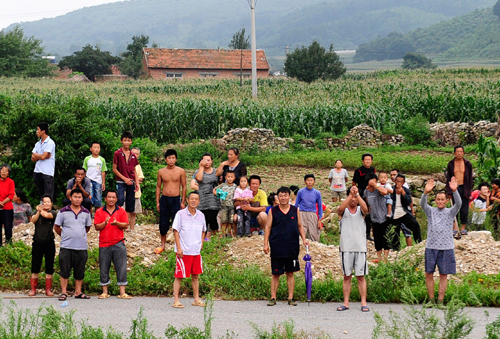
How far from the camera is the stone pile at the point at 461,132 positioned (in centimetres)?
2431

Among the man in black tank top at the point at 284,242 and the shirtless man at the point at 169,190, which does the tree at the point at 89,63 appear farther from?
the man in black tank top at the point at 284,242

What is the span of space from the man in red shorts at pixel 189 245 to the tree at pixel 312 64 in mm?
51878

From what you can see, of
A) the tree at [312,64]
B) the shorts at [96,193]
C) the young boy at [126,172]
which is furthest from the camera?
the tree at [312,64]

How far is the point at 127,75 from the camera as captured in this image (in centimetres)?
6950

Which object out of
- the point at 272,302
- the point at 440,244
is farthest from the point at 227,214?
the point at 440,244

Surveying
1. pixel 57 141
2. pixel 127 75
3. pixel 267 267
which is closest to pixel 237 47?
pixel 127 75

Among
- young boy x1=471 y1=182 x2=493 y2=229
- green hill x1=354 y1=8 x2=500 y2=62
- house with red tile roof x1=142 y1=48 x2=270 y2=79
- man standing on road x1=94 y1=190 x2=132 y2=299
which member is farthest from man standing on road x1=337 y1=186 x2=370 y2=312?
green hill x1=354 y1=8 x2=500 y2=62

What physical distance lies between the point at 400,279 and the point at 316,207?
2.67 metres

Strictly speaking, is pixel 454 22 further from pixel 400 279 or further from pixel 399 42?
pixel 400 279

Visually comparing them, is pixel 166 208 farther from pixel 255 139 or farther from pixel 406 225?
pixel 255 139

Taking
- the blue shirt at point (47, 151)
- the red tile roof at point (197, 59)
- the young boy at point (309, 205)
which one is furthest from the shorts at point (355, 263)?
the red tile roof at point (197, 59)

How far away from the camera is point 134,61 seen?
70.8 meters

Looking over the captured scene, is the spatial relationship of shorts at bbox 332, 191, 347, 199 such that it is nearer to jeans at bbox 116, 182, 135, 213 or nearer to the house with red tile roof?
jeans at bbox 116, 182, 135, 213

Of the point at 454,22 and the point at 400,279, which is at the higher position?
the point at 454,22
